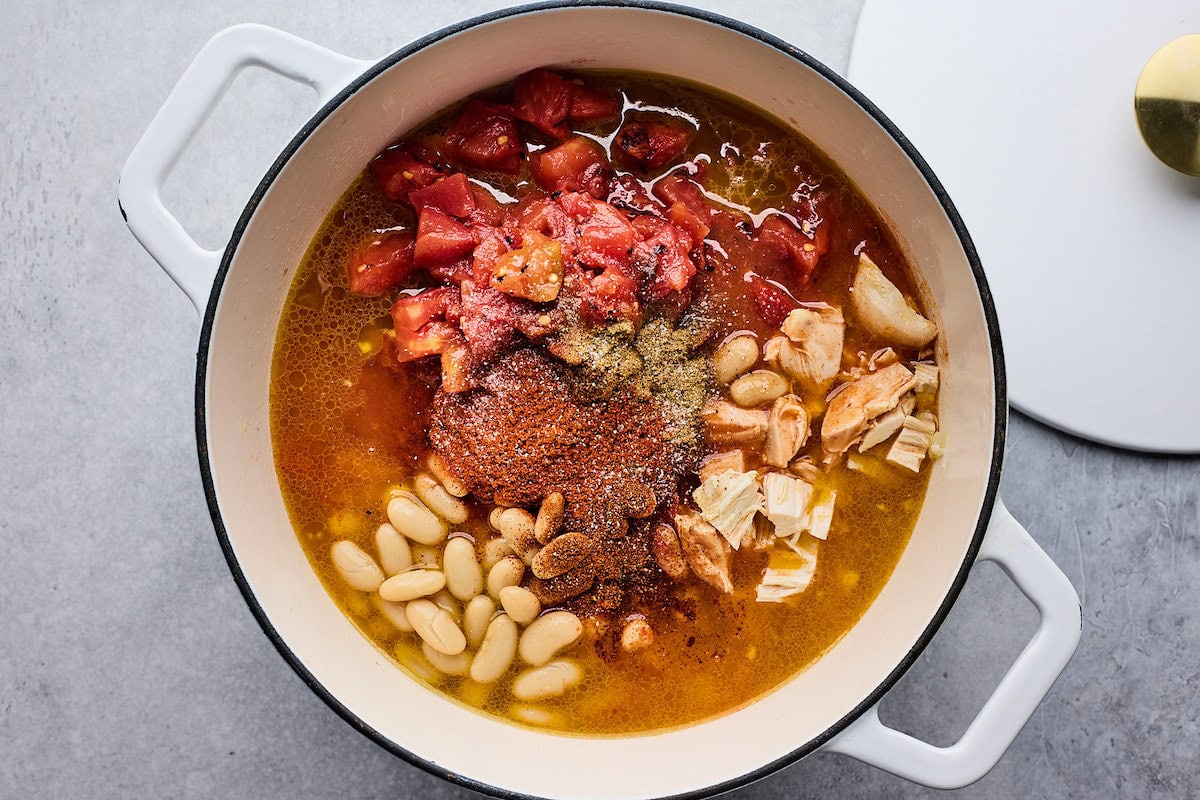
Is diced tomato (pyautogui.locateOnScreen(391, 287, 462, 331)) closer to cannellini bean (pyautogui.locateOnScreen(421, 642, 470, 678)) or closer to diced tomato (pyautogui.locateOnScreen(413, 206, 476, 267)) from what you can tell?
diced tomato (pyautogui.locateOnScreen(413, 206, 476, 267))

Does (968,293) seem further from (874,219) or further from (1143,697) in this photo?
(1143,697)

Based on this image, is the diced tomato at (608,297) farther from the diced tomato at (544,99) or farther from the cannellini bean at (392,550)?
the cannellini bean at (392,550)

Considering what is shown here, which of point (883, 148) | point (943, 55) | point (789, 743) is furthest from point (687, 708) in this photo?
point (943, 55)

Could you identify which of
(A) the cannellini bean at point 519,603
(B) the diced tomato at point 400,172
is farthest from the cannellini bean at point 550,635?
(B) the diced tomato at point 400,172

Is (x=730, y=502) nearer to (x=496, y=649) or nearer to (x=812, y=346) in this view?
(x=812, y=346)

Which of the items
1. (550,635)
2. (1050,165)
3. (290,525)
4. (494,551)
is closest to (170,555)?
(290,525)

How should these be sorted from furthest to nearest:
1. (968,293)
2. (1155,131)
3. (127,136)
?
(127,136)
(1155,131)
(968,293)
